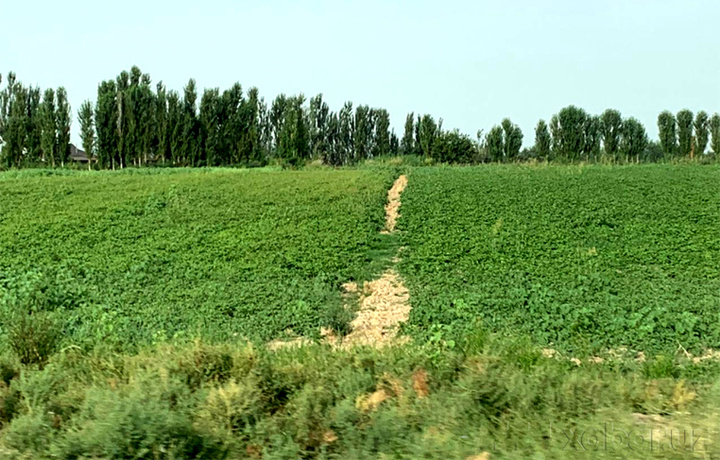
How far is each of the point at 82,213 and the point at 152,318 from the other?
10.0 metres

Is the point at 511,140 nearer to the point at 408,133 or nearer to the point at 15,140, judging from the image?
the point at 408,133

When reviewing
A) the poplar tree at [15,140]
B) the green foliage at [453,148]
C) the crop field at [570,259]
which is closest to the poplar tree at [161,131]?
the poplar tree at [15,140]

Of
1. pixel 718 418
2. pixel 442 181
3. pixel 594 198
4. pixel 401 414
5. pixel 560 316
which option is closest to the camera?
pixel 718 418

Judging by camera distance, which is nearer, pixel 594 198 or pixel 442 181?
pixel 594 198

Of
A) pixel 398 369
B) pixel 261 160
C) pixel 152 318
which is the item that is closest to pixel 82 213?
pixel 152 318

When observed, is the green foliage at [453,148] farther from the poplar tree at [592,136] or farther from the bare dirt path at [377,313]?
the bare dirt path at [377,313]

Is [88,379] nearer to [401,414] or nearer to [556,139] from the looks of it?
[401,414]

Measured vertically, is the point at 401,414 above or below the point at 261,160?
below

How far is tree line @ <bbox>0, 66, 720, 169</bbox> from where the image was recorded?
3869cm

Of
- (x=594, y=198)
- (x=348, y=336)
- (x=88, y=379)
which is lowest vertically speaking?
(x=348, y=336)

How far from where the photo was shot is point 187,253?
45.7ft

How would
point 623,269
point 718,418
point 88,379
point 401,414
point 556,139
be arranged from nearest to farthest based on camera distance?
point 718,418
point 401,414
point 88,379
point 623,269
point 556,139

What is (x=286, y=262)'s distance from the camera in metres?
13.0

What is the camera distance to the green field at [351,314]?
12.4ft
